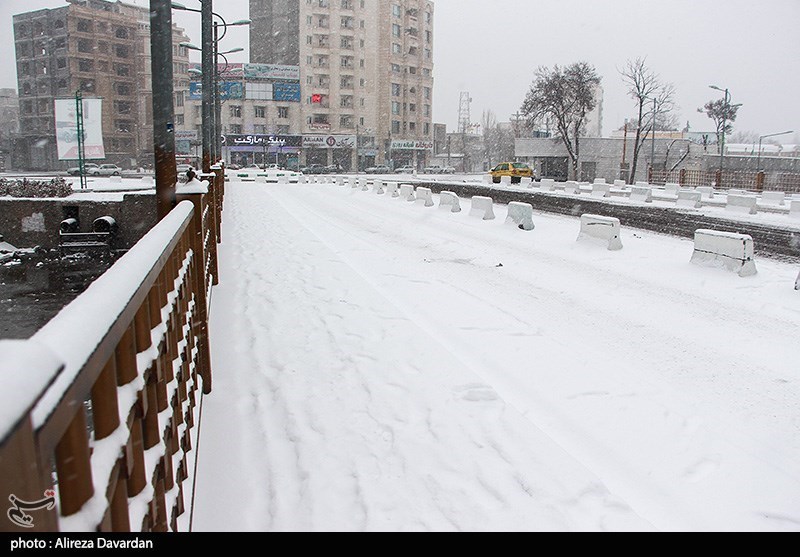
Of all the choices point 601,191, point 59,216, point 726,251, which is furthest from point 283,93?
point 726,251

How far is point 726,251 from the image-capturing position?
11.4 meters

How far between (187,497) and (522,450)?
2162mm

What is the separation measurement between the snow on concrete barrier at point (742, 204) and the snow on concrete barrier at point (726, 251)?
43.1ft

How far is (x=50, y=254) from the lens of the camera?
30.0 meters

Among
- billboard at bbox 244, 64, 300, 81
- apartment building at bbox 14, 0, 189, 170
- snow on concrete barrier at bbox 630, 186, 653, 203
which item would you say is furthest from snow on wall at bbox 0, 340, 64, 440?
billboard at bbox 244, 64, 300, 81

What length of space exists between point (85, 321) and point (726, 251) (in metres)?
11.8

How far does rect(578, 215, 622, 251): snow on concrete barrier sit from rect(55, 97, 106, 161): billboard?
30319 millimetres

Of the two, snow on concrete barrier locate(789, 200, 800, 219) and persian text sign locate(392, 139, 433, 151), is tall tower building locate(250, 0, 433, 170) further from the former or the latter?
snow on concrete barrier locate(789, 200, 800, 219)

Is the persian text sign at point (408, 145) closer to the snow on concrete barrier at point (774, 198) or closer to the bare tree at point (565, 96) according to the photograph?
the bare tree at point (565, 96)

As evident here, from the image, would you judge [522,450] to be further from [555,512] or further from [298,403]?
[298,403]

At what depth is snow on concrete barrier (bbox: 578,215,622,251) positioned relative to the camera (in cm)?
1377

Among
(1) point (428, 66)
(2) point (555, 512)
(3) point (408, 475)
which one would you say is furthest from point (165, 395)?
(1) point (428, 66)

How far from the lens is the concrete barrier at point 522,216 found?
17.4 metres

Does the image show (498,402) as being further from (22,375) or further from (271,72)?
(271,72)
